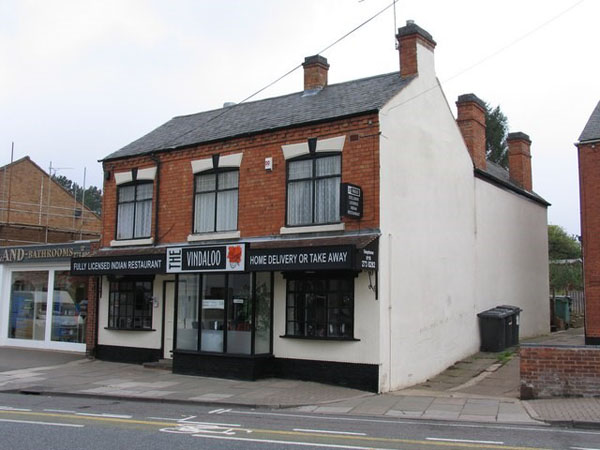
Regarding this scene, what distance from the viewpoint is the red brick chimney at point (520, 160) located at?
2592 centimetres

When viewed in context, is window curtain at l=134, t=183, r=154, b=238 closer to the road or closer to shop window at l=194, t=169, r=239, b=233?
shop window at l=194, t=169, r=239, b=233

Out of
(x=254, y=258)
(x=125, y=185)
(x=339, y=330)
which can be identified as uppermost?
(x=125, y=185)

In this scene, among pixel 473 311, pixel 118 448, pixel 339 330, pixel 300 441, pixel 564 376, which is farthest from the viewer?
pixel 473 311

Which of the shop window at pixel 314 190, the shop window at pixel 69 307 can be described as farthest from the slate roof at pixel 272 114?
the shop window at pixel 69 307

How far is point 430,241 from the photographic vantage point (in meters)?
16.7

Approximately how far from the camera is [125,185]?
65.2 ft

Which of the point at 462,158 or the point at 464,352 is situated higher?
the point at 462,158

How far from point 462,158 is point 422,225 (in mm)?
3956

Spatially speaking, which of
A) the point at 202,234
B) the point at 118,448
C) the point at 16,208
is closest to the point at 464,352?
the point at 202,234

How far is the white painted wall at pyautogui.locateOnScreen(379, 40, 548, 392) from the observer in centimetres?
1481

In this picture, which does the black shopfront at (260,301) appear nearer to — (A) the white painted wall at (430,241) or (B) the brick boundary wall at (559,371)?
(A) the white painted wall at (430,241)

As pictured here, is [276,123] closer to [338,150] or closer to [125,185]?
[338,150]

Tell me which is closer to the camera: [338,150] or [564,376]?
[564,376]

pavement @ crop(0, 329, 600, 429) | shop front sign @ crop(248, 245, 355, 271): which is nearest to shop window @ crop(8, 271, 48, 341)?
pavement @ crop(0, 329, 600, 429)
